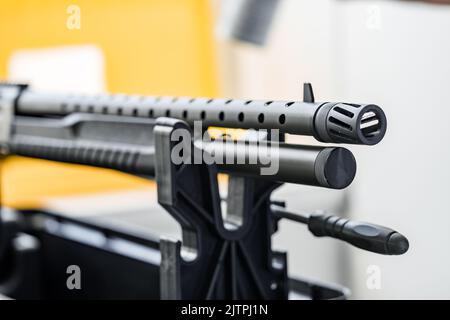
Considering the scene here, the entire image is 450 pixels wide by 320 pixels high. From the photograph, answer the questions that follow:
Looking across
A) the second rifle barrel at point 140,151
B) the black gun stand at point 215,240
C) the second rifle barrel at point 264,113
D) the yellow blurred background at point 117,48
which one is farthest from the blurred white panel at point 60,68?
the black gun stand at point 215,240

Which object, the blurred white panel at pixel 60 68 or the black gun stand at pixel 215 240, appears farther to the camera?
the blurred white panel at pixel 60 68

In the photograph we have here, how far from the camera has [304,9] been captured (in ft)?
4.26

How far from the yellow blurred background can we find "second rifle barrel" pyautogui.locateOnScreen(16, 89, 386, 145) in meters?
0.82

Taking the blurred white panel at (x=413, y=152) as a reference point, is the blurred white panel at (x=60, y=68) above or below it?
above

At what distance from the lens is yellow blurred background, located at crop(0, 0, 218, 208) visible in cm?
136

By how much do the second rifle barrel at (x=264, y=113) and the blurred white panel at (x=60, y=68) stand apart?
840 mm

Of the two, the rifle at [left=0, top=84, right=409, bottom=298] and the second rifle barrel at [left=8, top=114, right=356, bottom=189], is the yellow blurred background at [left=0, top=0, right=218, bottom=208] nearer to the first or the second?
the second rifle barrel at [left=8, top=114, right=356, bottom=189]

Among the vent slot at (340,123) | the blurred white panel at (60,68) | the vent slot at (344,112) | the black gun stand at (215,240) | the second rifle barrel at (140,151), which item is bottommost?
the black gun stand at (215,240)

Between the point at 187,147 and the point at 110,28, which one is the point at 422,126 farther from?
the point at 110,28

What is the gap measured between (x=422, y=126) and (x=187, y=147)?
139mm

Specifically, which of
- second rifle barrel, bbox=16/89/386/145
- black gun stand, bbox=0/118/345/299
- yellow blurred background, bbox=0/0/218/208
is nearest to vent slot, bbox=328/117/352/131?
second rifle barrel, bbox=16/89/386/145

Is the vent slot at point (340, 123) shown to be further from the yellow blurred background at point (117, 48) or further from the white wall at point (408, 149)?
the yellow blurred background at point (117, 48)

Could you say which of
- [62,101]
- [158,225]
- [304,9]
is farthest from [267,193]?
[304,9]

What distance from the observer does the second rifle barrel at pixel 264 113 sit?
13.0 inches
